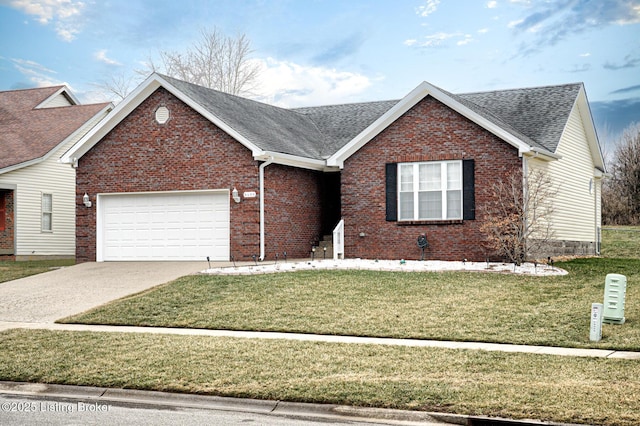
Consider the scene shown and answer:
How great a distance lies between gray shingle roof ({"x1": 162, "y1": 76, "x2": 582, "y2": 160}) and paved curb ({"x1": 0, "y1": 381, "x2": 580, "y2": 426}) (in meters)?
13.1

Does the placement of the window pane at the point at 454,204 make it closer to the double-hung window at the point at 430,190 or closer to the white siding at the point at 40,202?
the double-hung window at the point at 430,190

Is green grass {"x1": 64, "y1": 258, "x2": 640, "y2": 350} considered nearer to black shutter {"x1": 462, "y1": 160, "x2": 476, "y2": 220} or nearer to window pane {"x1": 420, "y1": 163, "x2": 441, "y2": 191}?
black shutter {"x1": 462, "y1": 160, "x2": 476, "y2": 220}

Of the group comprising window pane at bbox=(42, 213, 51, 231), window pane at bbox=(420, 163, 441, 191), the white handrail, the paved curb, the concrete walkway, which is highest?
window pane at bbox=(420, 163, 441, 191)

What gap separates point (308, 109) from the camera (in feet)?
103

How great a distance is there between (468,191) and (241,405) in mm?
14150

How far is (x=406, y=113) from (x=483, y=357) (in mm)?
13186

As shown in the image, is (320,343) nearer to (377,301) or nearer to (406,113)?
(377,301)

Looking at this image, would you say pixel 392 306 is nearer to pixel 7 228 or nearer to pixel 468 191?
pixel 468 191

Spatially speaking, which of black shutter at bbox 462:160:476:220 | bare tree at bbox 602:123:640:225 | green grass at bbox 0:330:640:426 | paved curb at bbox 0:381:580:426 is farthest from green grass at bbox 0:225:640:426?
bare tree at bbox 602:123:640:225

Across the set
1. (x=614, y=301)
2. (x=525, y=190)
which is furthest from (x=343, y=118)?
(x=614, y=301)

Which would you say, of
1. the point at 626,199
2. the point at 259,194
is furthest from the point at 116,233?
the point at 626,199

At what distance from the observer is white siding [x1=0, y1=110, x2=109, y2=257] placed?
99.5 feet

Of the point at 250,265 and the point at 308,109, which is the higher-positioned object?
the point at 308,109

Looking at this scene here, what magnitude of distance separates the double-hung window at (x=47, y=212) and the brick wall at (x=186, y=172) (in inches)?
279
